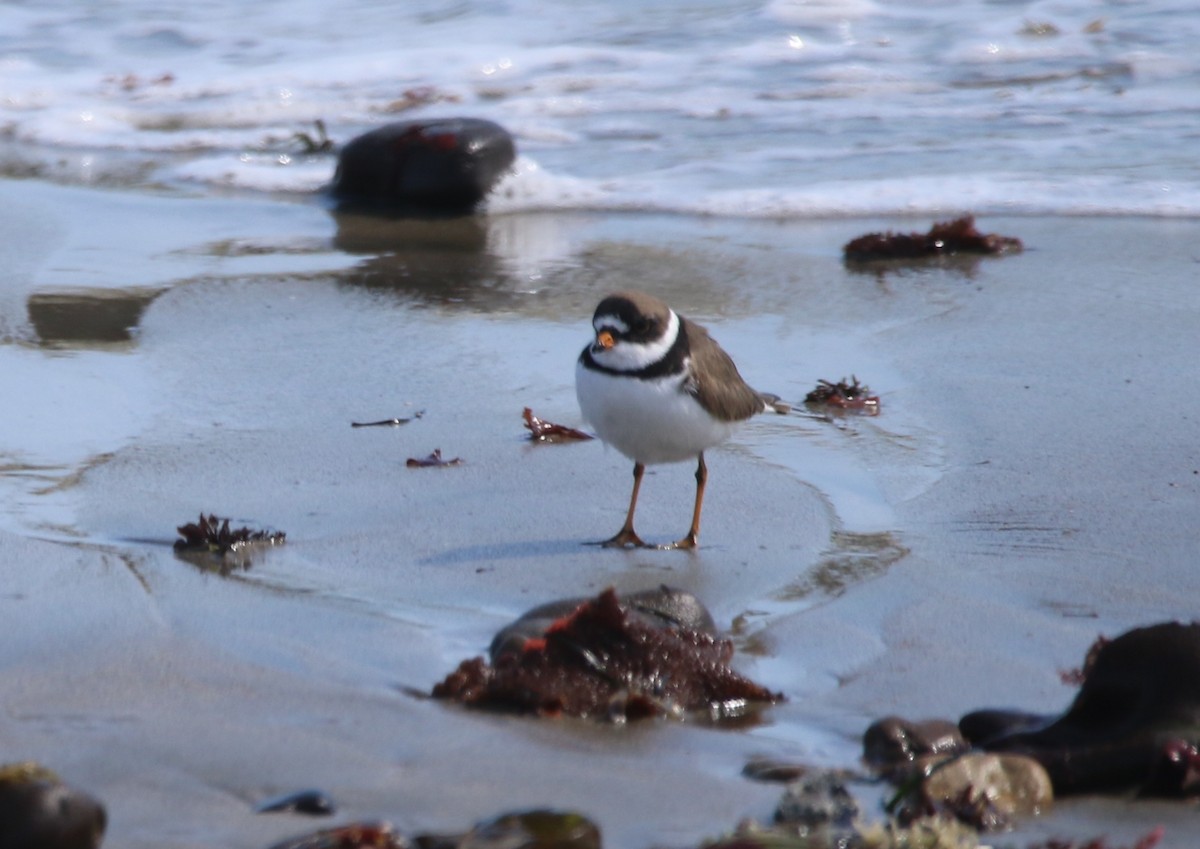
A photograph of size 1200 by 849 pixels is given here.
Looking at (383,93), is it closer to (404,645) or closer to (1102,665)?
(404,645)

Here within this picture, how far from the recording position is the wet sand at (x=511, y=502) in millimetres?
3135

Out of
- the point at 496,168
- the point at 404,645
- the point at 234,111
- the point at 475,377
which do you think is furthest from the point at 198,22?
the point at 404,645

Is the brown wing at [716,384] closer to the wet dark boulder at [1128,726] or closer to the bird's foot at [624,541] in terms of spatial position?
the bird's foot at [624,541]

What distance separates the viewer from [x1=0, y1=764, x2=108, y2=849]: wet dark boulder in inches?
97.7

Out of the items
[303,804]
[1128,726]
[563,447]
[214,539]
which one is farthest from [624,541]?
[303,804]

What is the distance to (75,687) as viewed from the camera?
3412 mm

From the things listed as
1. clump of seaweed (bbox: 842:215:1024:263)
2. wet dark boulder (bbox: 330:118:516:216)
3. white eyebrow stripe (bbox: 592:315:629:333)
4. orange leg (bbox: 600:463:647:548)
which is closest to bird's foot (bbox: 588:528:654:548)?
orange leg (bbox: 600:463:647:548)

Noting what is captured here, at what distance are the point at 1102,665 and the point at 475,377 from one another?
3710 millimetres

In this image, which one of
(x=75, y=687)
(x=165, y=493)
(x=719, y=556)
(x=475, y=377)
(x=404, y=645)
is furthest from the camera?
(x=475, y=377)

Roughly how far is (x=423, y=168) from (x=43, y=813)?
26.0 ft

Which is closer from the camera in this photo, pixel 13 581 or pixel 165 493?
pixel 13 581

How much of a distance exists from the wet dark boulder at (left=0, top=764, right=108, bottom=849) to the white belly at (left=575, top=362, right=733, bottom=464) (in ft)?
8.51

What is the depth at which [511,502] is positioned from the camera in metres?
5.17

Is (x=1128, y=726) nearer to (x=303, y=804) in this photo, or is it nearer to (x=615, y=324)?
(x=303, y=804)
